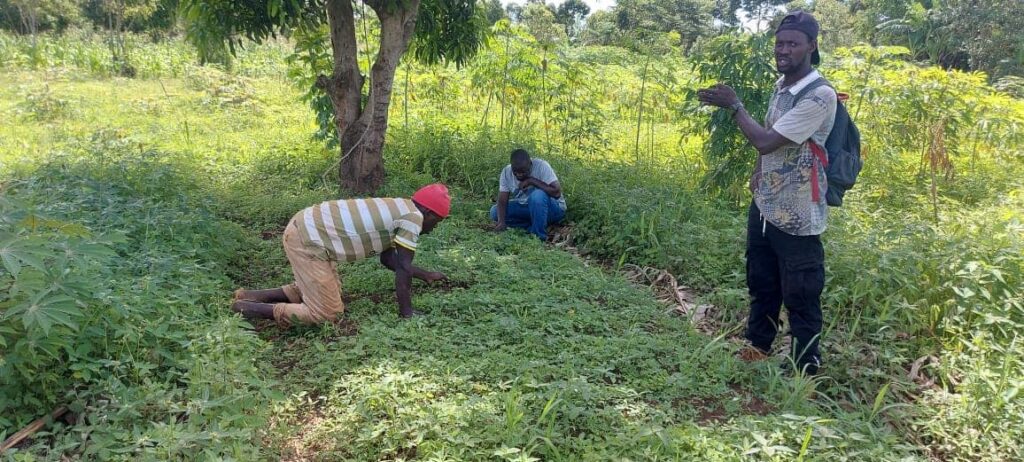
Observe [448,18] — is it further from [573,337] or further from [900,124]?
[900,124]

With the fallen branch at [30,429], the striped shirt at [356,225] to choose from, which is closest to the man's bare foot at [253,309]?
the striped shirt at [356,225]

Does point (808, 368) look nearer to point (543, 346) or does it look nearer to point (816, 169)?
point (816, 169)

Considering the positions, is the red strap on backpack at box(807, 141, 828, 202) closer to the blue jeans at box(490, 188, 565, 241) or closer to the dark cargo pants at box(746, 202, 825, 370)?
the dark cargo pants at box(746, 202, 825, 370)

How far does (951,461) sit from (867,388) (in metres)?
0.54

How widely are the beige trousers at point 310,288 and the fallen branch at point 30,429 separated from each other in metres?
1.30

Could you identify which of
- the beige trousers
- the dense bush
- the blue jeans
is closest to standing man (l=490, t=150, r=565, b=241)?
the blue jeans

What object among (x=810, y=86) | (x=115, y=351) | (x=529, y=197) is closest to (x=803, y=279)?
(x=810, y=86)

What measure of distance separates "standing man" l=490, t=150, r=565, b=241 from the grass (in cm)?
28

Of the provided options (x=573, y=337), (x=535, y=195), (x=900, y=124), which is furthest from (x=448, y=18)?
(x=900, y=124)

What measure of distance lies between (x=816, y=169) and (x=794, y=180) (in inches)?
4.4

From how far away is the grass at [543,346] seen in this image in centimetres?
257

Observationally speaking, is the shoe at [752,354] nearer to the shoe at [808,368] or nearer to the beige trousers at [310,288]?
the shoe at [808,368]

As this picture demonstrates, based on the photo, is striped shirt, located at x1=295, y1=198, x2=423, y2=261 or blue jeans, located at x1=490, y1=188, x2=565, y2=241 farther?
blue jeans, located at x1=490, y1=188, x2=565, y2=241

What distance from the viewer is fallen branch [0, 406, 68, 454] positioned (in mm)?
2266
